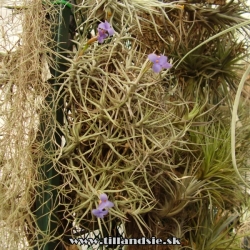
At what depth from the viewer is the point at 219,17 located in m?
0.94

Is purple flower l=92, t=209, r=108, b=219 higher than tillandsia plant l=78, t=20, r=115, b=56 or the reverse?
the reverse

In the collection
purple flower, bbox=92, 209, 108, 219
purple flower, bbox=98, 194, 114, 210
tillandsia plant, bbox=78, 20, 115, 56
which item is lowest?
purple flower, bbox=92, 209, 108, 219

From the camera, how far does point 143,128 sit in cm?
78

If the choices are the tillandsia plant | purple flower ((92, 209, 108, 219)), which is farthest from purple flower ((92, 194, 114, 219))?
the tillandsia plant

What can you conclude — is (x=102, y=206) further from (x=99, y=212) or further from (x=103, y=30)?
(x=103, y=30)

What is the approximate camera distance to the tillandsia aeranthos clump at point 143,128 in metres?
0.77

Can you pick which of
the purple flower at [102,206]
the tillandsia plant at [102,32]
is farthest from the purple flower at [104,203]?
the tillandsia plant at [102,32]

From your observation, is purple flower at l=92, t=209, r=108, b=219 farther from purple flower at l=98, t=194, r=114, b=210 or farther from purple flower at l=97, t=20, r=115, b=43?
purple flower at l=97, t=20, r=115, b=43

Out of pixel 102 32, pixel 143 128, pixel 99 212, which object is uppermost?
pixel 102 32

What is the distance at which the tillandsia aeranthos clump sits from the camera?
768 millimetres

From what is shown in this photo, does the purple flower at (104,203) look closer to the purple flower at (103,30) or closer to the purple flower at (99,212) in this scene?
the purple flower at (99,212)

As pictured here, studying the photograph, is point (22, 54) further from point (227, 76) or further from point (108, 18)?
point (227, 76)

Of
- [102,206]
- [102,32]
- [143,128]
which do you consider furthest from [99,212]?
[102,32]

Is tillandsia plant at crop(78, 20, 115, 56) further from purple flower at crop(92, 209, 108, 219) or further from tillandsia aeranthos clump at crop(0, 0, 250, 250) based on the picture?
purple flower at crop(92, 209, 108, 219)
